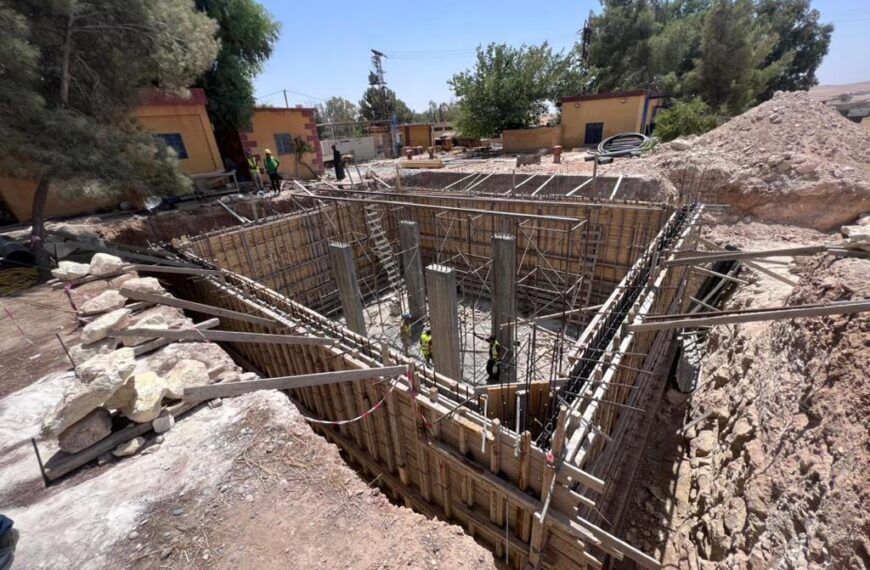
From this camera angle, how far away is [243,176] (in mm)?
20781

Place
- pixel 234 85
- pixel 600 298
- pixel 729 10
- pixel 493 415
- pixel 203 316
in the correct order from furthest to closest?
pixel 729 10, pixel 234 85, pixel 600 298, pixel 203 316, pixel 493 415

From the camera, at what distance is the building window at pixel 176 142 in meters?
16.3

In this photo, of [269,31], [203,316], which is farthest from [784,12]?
[203,316]

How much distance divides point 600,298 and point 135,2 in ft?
60.4

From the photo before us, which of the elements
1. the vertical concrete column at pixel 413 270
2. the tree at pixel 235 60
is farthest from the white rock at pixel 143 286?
the tree at pixel 235 60

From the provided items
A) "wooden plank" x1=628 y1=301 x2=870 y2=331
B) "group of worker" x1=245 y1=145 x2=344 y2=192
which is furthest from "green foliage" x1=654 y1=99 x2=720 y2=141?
"wooden plank" x1=628 y1=301 x2=870 y2=331

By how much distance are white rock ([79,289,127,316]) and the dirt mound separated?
16.3 m

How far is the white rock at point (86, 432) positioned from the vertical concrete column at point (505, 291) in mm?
7495

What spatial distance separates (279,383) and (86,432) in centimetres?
280

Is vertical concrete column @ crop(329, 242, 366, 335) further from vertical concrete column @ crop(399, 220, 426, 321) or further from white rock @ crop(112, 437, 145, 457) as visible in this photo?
white rock @ crop(112, 437, 145, 457)

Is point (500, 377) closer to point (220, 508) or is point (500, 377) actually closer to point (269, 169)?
point (220, 508)

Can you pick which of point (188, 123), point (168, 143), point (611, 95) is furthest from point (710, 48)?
point (168, 143)

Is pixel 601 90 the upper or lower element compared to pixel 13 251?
upper

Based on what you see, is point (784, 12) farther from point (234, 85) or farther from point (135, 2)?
point (135, 2)
